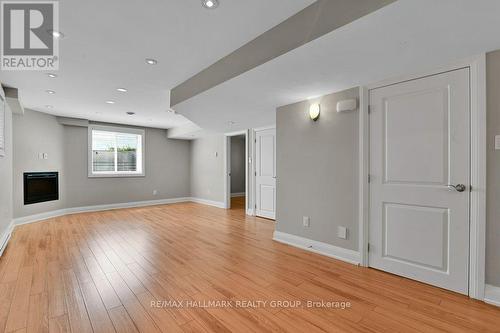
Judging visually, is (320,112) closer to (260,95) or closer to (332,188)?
(260,95)

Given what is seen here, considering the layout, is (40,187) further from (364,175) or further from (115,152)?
(364,175)

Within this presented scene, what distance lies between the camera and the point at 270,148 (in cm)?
520

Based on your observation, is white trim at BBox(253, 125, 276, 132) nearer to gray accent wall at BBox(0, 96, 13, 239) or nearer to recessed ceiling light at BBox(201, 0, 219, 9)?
recessed ceiling light at BBox(201, 0, 219, 9)

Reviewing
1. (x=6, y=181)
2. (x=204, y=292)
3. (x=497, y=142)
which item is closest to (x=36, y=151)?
(x=6, y=181)

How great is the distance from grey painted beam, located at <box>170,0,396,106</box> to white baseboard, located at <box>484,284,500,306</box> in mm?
2442

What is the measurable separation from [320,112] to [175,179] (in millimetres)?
5929

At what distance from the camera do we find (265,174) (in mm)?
5348

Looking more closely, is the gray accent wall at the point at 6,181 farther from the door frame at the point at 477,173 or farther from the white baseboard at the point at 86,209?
the door frame at the point at 477,173

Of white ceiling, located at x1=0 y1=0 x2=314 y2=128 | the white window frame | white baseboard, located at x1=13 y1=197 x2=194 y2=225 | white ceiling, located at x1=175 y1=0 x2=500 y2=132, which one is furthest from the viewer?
the white window frame

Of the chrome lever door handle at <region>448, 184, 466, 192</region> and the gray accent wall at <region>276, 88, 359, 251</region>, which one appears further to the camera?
the gray accent wall at <region>276, 88, 359, 251</region>

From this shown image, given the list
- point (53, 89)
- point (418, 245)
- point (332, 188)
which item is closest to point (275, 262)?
point (332, 188)

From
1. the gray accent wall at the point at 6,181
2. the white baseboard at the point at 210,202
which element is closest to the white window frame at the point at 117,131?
the white baseboard at the point at 210,202

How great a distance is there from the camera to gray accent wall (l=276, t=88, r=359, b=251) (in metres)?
2.84

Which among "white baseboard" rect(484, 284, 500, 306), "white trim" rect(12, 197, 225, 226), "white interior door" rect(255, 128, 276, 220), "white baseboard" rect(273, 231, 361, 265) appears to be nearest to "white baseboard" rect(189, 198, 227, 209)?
"white trim" rect(12, 197, 225, 226)
